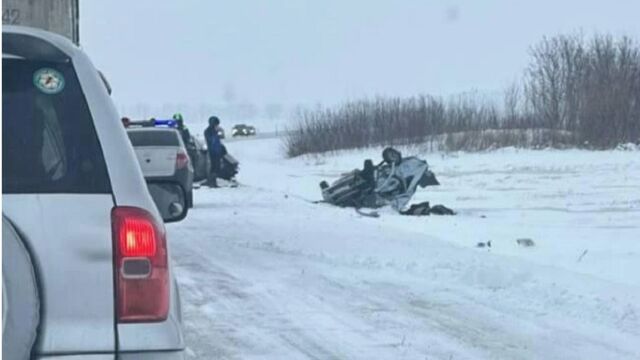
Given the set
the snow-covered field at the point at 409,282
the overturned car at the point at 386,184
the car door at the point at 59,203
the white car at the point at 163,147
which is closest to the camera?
the car door at the point at 59,203

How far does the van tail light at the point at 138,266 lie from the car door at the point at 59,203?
0.03 metres

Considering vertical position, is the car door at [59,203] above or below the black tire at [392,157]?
above

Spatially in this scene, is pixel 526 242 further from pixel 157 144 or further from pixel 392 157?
pixel 157 144

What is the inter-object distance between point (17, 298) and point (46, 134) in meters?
0.50

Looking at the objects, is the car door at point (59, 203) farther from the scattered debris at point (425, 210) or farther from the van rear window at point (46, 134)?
the scattered debris at point (425, 210)

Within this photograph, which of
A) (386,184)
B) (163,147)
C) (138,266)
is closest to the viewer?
(138,266)

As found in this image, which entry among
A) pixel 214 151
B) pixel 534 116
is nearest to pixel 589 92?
pixel 534 116

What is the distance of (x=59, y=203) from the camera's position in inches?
133

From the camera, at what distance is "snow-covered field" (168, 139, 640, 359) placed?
873 centimetres

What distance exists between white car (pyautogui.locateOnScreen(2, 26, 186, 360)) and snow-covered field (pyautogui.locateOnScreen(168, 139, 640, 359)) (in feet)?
15.7

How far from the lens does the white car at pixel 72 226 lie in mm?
3326

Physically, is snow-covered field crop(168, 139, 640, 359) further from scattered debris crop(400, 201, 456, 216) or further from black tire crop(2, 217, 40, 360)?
black tire crop(2, 217, 40, 360)

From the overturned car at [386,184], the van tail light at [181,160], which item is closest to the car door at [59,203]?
the overturned car at [386,184]

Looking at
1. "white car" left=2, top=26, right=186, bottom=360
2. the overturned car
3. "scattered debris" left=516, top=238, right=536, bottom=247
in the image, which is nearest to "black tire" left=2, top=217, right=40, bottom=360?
"white car" left=2, top=26, right=186, bottom=360
